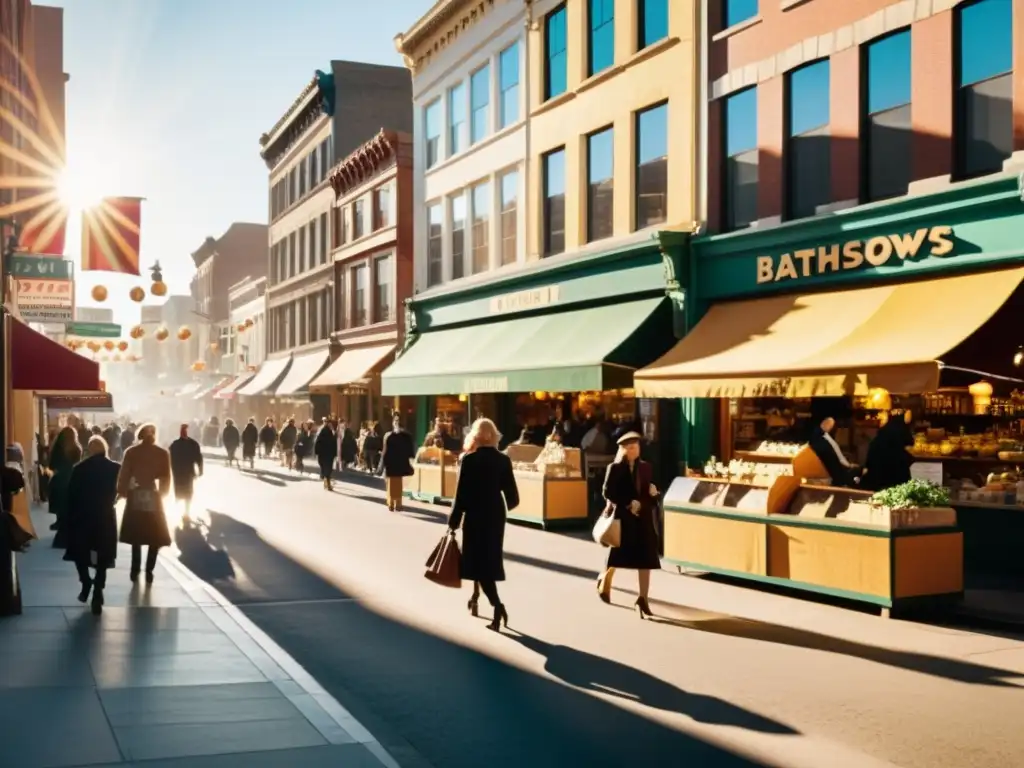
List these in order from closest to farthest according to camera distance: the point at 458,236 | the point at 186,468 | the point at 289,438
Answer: the point at 186,468
the point at 458,236
the point at 289,438

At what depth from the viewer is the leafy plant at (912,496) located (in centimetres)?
1186

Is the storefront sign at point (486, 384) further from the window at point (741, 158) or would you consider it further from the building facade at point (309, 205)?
the building facade at point (309, 205)

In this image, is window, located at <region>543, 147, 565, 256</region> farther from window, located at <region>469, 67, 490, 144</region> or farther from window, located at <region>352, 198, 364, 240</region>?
window, located at <region>352, 198, 364, 240</region>

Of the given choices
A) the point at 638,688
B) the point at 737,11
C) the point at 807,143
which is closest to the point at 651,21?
the point at 737,11

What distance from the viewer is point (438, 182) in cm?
3266

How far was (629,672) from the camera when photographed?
29.4ft

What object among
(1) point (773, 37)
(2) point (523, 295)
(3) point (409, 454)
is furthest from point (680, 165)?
(3) point (409, 454)

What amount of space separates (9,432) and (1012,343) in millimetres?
17589

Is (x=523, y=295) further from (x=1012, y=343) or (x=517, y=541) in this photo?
(x=1012, y=343)

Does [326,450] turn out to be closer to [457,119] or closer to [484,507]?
[457,119]

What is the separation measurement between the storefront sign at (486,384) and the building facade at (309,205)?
22.0m

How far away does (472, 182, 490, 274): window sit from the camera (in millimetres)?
29470

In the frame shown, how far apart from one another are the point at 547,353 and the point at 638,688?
1479cm

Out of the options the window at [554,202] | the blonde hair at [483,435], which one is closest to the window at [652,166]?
the window at [554,202]
